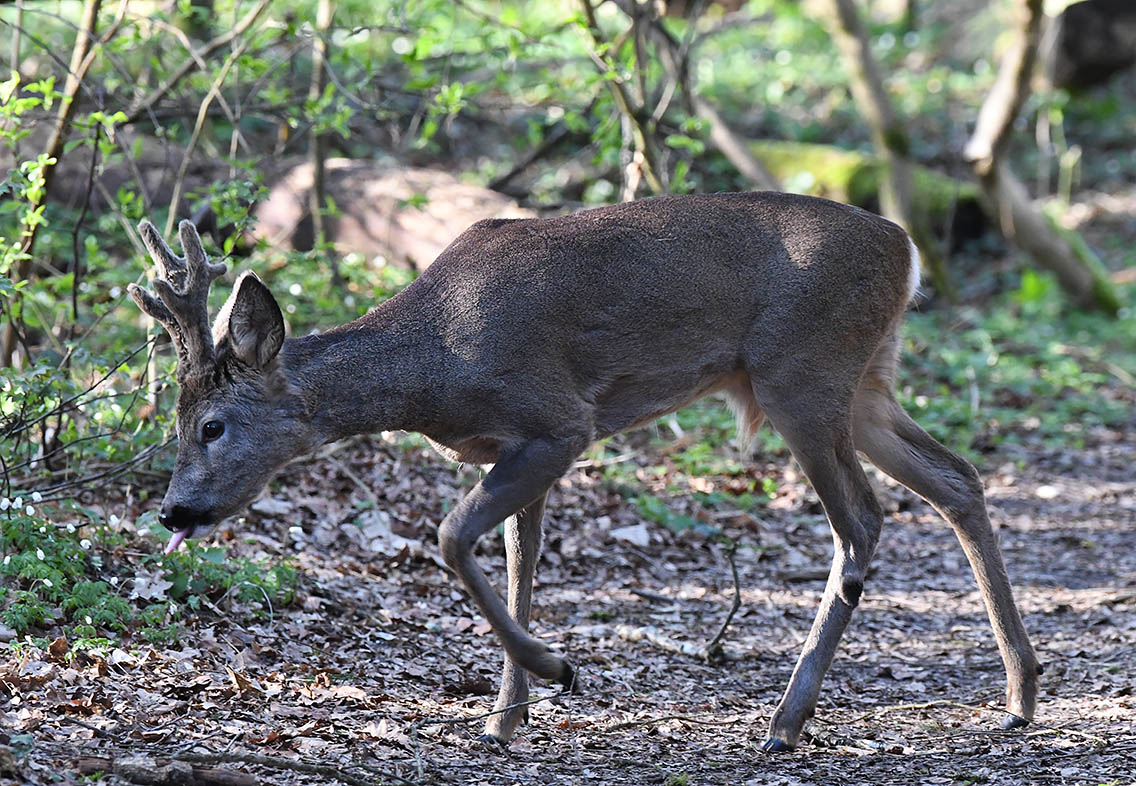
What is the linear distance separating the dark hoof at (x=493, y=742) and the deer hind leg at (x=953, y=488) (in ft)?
7.22

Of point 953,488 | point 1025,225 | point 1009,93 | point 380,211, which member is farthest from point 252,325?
point 1025,225

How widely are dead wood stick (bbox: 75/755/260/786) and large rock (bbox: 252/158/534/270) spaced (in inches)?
263

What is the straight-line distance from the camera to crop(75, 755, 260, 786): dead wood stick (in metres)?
4.13

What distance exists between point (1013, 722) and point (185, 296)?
12.8 feet

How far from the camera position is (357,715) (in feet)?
17.2

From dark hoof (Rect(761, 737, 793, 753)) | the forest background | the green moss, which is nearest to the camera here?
the forest background

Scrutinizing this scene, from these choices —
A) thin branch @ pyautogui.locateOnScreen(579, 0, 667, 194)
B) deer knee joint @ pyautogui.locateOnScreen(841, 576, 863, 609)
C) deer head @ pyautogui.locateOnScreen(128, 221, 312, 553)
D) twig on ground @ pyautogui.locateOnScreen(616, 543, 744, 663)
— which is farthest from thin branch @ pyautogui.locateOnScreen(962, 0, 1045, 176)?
deer head @ pyautogui.locateOnScreen(128, 221, 312, 553)

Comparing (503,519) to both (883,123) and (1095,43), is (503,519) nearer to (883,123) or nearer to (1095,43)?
Answer: (883,123)

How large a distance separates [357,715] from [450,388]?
1381mm

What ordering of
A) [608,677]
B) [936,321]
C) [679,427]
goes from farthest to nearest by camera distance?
[936,321] → [679,427] → [608,677]

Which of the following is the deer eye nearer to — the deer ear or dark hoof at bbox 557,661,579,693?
the deer ear

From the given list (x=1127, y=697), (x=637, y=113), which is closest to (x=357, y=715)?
(x=1127, y=697)

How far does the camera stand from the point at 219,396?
16.6 feet

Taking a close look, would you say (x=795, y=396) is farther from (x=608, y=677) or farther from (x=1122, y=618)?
(x=1122, y=618)
